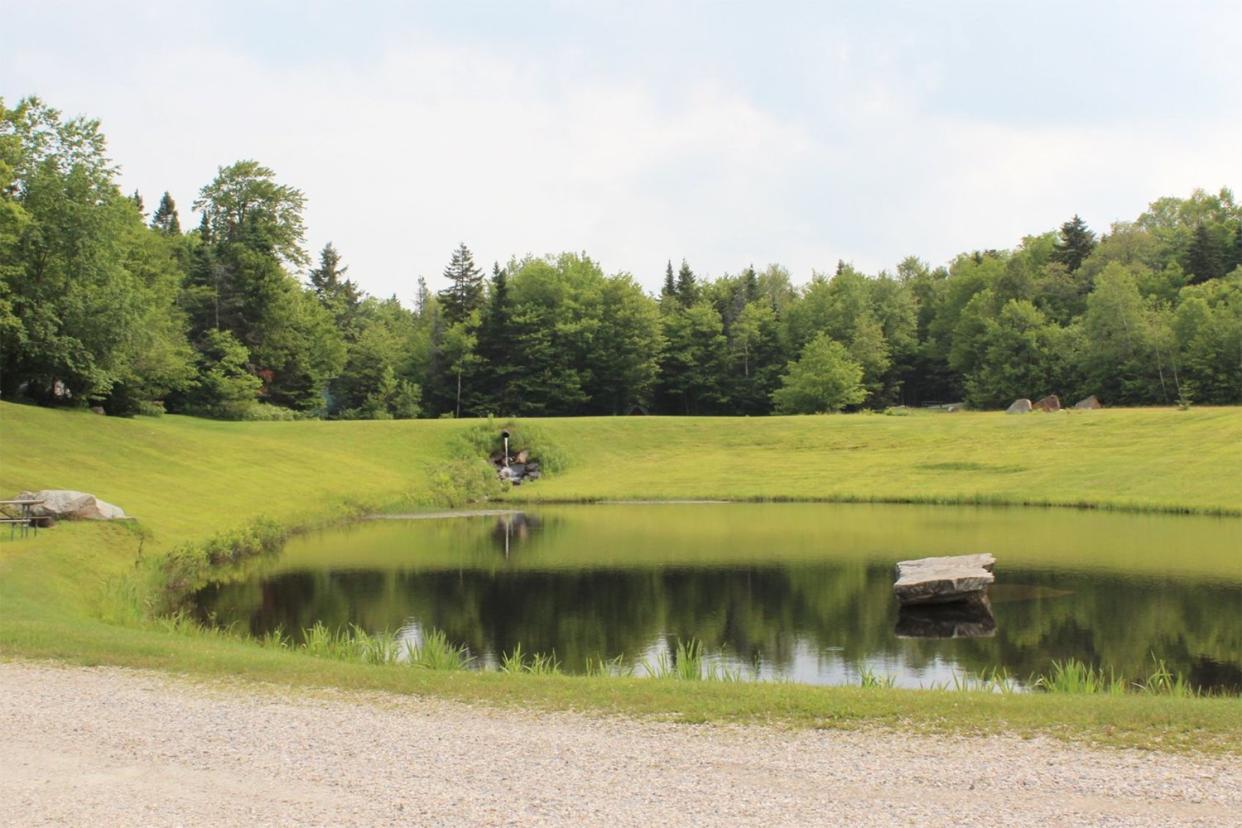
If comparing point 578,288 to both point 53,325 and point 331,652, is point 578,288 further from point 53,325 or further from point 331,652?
point 331,652

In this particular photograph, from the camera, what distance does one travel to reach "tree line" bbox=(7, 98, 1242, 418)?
149ft

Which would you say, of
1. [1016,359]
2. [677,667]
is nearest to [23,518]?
[677,667]

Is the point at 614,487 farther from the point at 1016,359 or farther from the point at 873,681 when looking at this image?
the point at 1016,359

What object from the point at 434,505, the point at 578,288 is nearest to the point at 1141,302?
the point at 578,288

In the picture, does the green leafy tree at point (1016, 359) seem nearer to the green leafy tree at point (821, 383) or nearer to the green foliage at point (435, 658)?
the green leafy tree at point (821, 383)

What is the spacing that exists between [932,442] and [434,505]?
1011 inches

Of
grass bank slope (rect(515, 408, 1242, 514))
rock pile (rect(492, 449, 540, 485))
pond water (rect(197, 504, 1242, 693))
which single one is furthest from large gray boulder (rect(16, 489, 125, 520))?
rock pile (rect(492, 449, 540, 485))

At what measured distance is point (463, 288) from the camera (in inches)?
3885

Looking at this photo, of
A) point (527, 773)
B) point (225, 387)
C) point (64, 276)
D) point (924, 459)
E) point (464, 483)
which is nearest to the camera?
point (527, 773)

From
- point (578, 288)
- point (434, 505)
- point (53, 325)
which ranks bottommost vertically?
point (434, 505)

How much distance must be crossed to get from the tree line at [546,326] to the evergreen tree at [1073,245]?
13.2 inches

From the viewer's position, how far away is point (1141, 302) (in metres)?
82.1

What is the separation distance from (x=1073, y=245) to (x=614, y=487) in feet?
252

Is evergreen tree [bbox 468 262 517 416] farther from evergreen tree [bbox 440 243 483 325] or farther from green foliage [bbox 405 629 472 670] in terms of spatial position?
green foliage [bbox 405 629 472 670]
